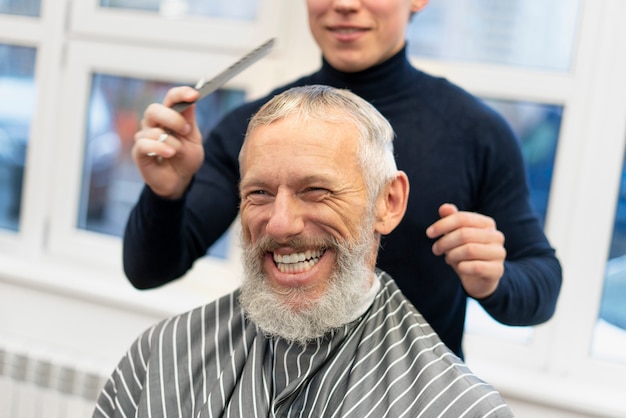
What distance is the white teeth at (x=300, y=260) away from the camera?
131 centimetres

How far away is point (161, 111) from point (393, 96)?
0.49m

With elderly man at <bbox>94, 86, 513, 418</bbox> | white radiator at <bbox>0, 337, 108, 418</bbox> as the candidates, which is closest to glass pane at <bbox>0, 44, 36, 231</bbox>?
white radiator at <bbox>0, 337, 108, 418</bbox>

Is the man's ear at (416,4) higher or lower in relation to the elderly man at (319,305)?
higher

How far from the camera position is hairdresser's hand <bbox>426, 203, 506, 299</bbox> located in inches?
51.8

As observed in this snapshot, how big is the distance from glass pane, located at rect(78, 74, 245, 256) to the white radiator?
0.56 meters

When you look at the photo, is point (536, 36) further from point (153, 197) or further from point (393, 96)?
point (153, 197)

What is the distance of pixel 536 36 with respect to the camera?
7.56ft

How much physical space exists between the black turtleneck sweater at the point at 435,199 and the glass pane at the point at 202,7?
1.13m

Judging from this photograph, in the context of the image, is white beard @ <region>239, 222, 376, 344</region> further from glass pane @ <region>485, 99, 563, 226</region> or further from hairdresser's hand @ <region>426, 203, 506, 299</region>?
glass pane @ <region>485, 99, 563, 226</region>

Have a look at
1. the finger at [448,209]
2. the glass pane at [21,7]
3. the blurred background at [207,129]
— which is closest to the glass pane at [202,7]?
the blurred background at [207,129]

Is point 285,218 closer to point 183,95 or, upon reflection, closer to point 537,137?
point 183,95

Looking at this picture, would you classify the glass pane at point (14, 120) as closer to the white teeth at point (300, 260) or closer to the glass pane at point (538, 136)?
the glass pane at point (538, 136)

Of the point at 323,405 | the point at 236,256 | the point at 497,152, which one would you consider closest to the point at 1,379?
the point at 236,256

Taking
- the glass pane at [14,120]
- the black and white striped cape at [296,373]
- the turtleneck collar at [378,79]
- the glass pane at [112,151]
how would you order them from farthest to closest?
the glass pane at [14,120], the glass pane at [112,151], the turtleneck collar at [378,79], the black and white striped cape at [296,373]
